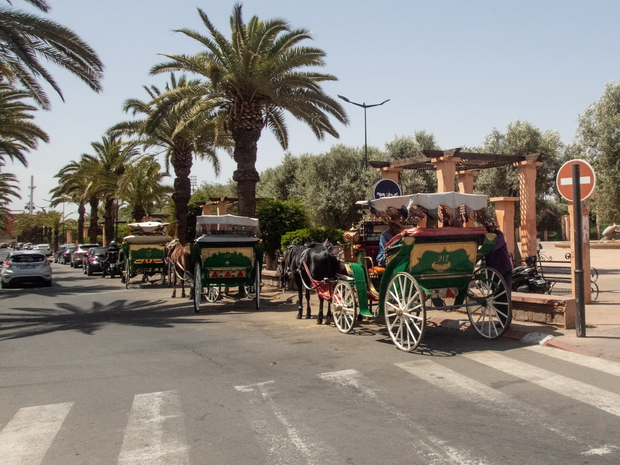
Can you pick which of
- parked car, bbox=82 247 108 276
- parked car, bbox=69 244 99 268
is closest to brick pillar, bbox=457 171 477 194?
parked car, bbox=82 247 108 276

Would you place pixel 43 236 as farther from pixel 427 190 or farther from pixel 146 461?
pixel 146 461

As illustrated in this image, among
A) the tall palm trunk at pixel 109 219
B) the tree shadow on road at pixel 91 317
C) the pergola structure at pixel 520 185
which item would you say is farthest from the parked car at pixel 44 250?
the pergola structure at pixel 520 185

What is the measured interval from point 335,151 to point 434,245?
31.7m

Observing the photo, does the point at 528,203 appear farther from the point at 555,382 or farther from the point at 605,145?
the point at 605,145

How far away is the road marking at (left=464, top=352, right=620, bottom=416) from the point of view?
17.5 ft

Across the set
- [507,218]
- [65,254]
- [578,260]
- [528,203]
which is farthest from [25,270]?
[65,254]

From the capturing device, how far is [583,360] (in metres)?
7.05

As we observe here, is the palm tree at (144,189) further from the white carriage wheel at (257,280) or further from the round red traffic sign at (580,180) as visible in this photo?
the round red traffic sign at (580,180)

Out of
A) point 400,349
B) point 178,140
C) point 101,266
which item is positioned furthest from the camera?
point 101,266

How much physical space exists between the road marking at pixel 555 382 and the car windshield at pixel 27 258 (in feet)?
66.1

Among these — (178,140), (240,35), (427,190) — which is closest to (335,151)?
(427,190)

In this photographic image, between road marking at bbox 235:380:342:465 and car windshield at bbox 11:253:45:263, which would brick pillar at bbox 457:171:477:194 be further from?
car windshield at bbox 11:253:45:263

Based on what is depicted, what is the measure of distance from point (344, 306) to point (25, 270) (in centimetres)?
1726

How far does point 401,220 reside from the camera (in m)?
8.59
